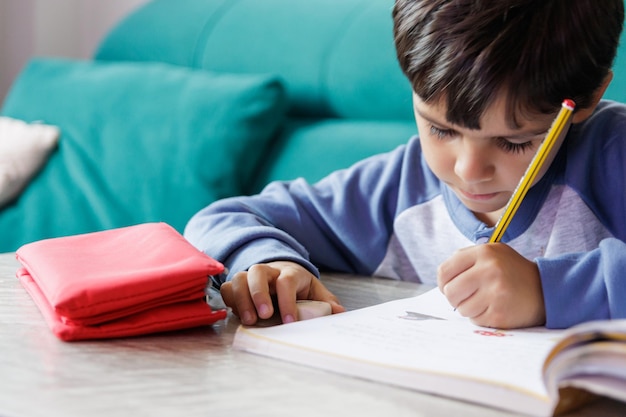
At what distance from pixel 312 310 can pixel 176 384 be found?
0.69 ft

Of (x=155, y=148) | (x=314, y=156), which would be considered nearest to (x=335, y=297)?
(x=314, y=156)

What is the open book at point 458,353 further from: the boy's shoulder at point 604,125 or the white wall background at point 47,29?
the white wall background at point 47,29

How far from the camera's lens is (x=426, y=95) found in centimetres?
88

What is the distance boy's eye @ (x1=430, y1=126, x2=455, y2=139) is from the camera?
2.94ft

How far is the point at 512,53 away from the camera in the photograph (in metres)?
0.82

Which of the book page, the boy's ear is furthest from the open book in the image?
the boy's ear

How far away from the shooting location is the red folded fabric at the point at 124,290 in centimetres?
67

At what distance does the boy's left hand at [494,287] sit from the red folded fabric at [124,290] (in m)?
0.20

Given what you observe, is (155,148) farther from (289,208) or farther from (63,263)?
(63,263)

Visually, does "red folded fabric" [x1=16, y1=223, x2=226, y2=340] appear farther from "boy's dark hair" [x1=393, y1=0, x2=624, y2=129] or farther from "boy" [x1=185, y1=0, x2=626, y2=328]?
"boy's dark hair" [x1=393, y1=0, x2=624, y2=129]

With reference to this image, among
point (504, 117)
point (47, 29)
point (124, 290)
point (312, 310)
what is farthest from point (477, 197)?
point (47, 29)

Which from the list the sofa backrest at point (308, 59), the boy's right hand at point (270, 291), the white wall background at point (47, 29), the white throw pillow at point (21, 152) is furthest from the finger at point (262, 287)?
the white wall background at point (47, 29)

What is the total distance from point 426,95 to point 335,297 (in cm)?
22

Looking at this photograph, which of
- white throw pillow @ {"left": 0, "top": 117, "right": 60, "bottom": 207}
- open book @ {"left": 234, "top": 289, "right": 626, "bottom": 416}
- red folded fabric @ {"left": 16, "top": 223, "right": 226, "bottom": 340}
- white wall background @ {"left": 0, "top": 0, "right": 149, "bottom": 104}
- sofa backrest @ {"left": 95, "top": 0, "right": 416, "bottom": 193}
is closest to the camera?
open book @ {"left": 234, "top": 289, "right": 626, "bottom": 416}
